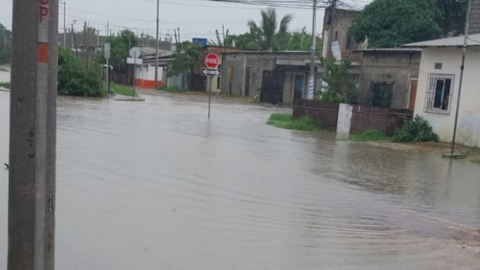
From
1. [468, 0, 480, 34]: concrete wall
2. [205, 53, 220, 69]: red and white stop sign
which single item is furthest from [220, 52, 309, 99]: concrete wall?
[468, 0, 480, 34]: concrete wall

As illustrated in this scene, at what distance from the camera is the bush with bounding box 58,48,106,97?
3325 centimetres

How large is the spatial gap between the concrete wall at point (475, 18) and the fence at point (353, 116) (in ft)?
16.3

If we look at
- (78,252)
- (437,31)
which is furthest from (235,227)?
(437,31)

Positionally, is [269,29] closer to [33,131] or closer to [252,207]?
[252,207]

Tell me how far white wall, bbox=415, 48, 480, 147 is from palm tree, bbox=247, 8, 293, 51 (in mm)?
38442

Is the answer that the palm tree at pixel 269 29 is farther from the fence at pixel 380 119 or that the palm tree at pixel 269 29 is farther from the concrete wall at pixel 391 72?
the fence at pixel 380 119

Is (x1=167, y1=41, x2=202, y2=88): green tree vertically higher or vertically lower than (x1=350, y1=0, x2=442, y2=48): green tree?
lower

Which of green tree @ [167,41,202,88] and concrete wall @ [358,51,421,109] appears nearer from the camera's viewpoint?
concrete wall @ [358,51,421,109]

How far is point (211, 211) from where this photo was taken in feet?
27.0

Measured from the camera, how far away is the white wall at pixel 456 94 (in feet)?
59.4

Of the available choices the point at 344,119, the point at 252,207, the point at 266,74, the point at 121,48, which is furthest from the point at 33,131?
the point at 121,48

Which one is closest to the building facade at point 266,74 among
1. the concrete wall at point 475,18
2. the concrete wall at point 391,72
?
the concrete wall at point 391,72

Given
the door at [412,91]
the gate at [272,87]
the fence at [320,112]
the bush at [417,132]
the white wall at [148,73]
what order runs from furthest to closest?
the white wall at [148,73], the gate at [272,87], the door at [412,91], the fence at [320,112], the bush at [417,132]

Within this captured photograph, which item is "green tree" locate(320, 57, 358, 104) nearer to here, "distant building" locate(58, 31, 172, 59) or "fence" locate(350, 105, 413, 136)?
"fence" locate(350, 105, 413, 136)
